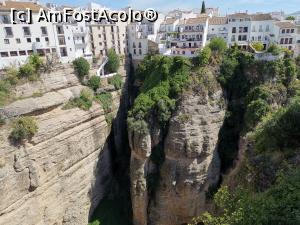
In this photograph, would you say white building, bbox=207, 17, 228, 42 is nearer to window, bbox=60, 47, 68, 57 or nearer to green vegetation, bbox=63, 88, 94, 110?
green vegetation, bbox=63, 88, 94, 110

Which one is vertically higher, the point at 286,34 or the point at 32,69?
the point at 286,34

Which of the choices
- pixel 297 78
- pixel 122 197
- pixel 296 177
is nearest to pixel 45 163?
pixel 122 197

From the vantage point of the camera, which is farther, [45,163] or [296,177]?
[45,163]

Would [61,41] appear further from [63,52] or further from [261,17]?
[261,17]

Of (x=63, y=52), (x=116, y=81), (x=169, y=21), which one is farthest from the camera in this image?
(x=169, y=21)

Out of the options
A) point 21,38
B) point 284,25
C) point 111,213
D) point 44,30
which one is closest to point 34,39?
point 21,38

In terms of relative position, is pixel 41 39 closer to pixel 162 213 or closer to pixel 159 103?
pixel 159 103

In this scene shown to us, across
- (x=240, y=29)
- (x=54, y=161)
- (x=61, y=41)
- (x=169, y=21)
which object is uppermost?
Answer: (x=169, y=21)
